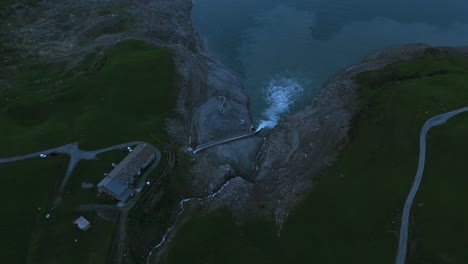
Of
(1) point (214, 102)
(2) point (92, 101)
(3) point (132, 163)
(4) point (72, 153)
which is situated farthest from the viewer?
(1) point (214, 102)

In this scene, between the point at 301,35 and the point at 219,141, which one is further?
the point at 301,35

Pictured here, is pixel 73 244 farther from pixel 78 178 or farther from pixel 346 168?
pixel 346 168

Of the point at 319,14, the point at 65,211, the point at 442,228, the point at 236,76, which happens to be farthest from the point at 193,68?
the point at 442,228

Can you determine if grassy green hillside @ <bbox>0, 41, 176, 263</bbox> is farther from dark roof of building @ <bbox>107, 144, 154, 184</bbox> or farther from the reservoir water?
the reservoir water

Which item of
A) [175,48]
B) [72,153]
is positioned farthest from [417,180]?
[175,48]

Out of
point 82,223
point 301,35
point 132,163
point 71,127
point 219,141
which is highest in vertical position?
point 301,35

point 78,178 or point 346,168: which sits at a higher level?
point 346,168

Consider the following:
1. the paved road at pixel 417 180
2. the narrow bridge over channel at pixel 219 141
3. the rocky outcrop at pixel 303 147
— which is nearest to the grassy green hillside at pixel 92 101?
the narrow bridge over channel at pixel 219 141

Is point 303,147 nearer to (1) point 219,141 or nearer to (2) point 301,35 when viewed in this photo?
(1) point 219,141
